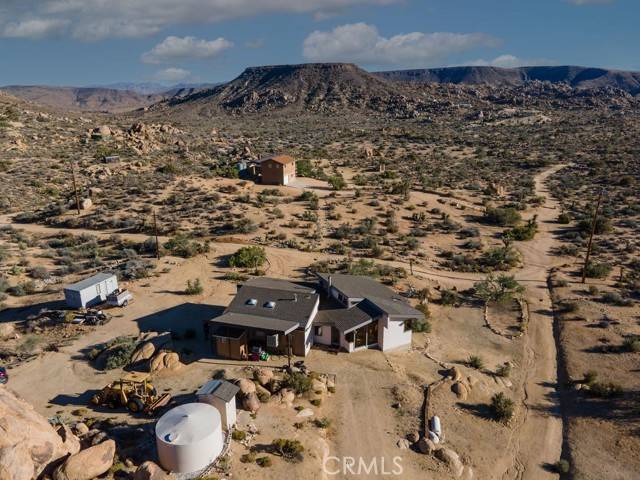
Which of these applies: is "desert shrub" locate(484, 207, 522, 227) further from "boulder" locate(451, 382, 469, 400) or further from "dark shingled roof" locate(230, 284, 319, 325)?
"boulder" locate(451, 382, 469, 400)

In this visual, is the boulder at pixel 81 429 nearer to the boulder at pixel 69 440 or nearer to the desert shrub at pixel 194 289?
the boulder at pixel 69 440

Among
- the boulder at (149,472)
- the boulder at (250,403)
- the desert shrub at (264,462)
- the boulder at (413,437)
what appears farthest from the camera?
the boulder at (250,403)

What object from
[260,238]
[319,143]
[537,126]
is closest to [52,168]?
[260,238]

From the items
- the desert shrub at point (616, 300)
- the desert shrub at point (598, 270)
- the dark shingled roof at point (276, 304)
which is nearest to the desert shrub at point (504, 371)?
the dark shingled roof at point (276, 304)

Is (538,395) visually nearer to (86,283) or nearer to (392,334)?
(392,334)

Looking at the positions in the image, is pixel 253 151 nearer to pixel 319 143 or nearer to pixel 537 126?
pixel 319 143

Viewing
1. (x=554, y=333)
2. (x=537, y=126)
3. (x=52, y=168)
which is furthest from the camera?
(x=537, y=126)

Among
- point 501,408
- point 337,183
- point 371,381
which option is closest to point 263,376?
point 371,381
